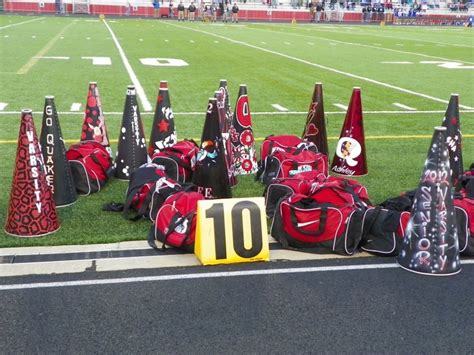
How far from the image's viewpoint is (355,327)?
366 cm

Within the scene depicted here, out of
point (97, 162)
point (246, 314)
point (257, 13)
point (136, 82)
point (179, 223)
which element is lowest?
point (246, 314)

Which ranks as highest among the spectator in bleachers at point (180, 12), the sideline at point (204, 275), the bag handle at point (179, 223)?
A: the spectator in bleachers at point (180, 12)

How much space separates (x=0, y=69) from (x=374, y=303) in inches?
563

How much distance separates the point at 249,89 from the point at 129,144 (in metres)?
7.18

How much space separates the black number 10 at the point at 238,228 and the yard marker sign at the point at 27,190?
1.43 meters

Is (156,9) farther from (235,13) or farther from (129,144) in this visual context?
(129,144)

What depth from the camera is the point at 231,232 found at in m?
4.44

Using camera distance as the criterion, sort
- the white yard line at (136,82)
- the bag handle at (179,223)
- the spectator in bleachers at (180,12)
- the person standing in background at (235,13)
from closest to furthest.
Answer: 1. the bag handle at (179,223)
2. the white yard line at (136,82)
3. the person standing in background at (235,13)
4. the spectator in bleachers at (180,12)

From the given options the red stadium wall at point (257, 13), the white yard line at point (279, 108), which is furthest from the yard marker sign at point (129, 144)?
the red stadium wall at point (257, 13)

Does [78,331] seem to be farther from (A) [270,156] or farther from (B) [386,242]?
(A) [270,156]

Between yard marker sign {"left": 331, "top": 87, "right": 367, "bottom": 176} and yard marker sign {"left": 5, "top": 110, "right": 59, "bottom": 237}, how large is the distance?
138 inches

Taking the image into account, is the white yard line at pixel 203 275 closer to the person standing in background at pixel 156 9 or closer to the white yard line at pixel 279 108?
the white yard line at pixel 279 108

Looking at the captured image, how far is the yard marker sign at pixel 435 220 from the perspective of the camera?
432 cm

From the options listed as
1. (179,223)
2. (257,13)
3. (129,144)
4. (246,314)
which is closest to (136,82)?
(129,144)
